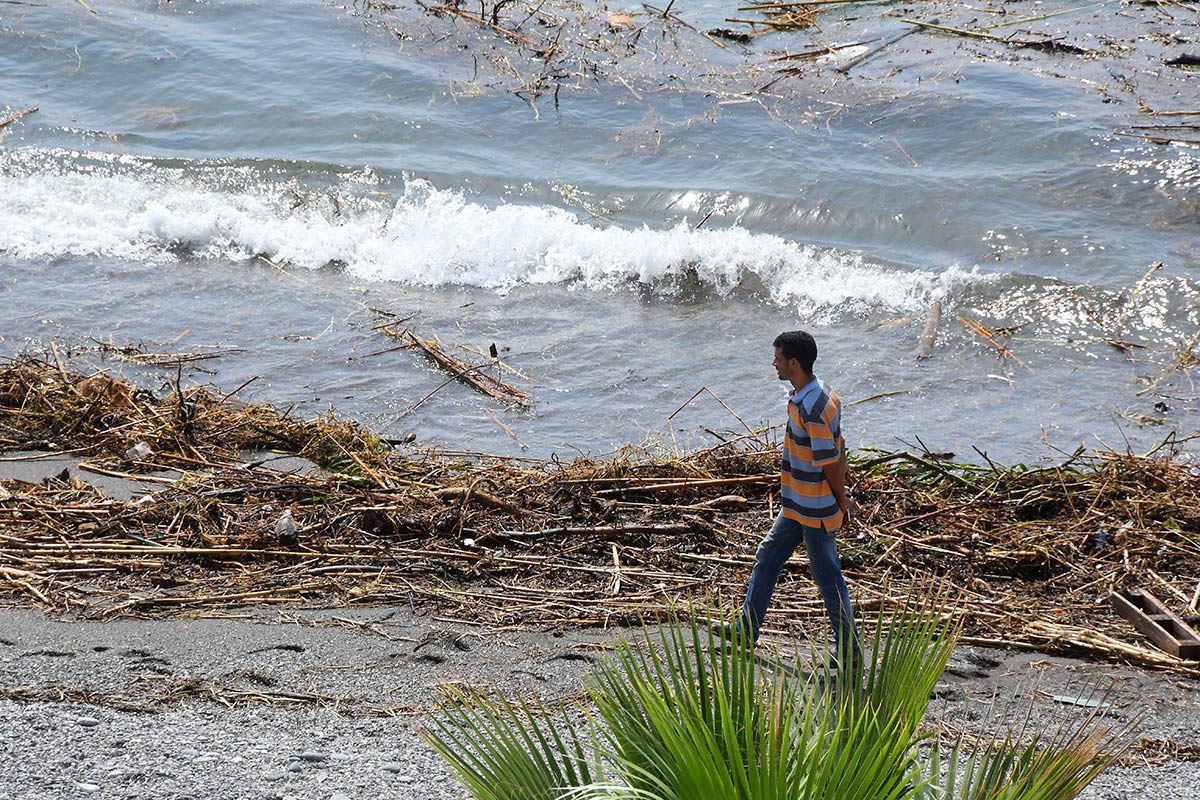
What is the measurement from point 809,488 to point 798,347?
634mm

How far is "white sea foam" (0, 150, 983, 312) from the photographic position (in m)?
12.5

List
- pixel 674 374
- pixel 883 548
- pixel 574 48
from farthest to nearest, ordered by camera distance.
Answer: pixel 574 48, pixel 674 374, pixel 883 548

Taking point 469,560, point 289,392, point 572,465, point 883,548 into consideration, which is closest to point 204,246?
point 289,392

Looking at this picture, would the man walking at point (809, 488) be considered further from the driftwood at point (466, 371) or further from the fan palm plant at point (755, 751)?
the driftwood at point (466, 371)

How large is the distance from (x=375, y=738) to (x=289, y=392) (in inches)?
212

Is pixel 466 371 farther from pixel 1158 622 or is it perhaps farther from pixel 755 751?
pixel 755 751

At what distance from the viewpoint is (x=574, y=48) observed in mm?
18875

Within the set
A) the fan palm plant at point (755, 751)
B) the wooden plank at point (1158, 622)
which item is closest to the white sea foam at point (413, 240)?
the wooden plank at point (1158, 622)

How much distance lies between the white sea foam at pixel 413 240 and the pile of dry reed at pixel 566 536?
5.07 metres

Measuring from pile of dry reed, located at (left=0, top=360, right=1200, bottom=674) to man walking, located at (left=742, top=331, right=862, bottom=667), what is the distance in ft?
1.52

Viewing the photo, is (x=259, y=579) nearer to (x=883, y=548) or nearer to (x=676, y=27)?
(x=883, y=548)

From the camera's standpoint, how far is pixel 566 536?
257 inches

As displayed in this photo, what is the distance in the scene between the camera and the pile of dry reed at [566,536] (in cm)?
584

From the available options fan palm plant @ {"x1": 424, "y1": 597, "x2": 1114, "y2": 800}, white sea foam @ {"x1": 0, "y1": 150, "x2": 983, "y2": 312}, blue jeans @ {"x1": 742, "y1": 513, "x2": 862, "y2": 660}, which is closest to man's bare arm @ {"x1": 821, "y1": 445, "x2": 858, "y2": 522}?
blue jeans @ {"x1": 742, "y1": 513, "x2": 862, "y2": 660}
